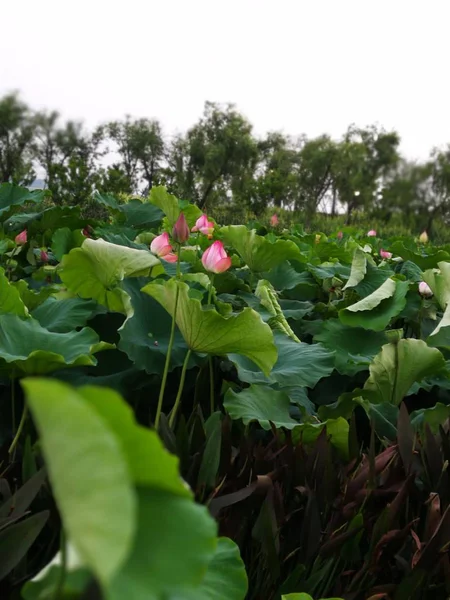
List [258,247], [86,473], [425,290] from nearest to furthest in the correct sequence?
[86,473]
[425,290]
[258,247]

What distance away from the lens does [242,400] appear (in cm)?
107

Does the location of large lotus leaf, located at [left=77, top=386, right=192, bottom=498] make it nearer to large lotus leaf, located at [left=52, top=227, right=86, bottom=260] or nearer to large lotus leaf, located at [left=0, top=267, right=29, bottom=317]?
large lotus leaf, located at [left=0, top=267, right=29, bottom=317]

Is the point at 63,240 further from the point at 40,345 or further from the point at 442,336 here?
the point at 442,336

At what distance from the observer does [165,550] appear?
25 centimetres

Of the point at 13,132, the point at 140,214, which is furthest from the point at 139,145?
the point at 140,214

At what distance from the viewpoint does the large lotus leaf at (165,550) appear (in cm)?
24

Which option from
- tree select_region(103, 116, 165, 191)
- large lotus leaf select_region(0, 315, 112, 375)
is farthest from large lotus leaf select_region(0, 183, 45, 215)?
tree select_region(103, 116, 165, 191)

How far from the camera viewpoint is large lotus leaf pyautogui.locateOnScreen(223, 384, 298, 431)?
1.02 m

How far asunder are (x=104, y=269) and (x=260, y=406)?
1.47 feet

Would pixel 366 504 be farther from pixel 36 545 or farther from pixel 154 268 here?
pixel 154 268

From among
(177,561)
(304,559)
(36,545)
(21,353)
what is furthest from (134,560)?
(21,353)

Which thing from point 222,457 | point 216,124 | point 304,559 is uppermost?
point 216,124

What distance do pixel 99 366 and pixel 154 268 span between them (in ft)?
0.91

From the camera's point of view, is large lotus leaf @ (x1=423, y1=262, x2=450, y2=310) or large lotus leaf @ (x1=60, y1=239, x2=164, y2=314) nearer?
large lotus leaf @ (x1=60, y1=239, x2=164, y2=314)
